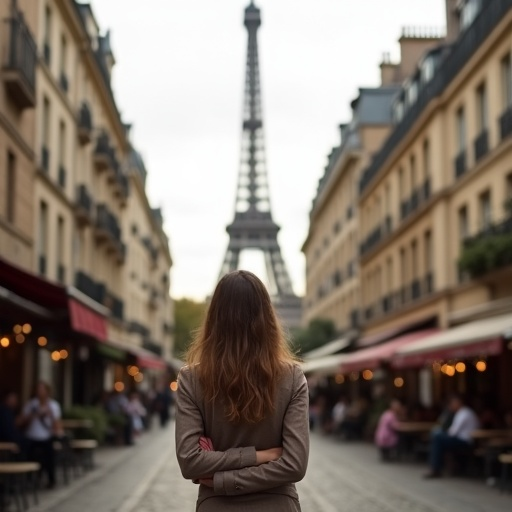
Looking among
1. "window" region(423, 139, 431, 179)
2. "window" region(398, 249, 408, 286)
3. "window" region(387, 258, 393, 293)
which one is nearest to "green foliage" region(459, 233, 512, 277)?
"window" region(423, 139, 431, 179)

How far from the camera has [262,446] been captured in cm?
371

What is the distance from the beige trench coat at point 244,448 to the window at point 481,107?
78.8 ft

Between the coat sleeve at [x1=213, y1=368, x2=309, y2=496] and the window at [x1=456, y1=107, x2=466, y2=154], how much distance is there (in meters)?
A: 26.1

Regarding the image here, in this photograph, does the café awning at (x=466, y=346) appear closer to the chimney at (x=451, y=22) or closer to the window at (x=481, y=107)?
the window at (x=481, y=107)

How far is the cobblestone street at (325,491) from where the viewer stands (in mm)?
13992

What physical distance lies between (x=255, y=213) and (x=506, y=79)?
287 ft

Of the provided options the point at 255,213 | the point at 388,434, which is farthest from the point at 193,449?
the point at 255,213

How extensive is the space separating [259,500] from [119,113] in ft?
140

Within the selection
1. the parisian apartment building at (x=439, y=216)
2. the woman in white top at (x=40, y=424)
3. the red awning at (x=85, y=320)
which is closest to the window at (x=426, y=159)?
the parisian apartment building at (x=439, y=216)

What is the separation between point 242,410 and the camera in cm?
364

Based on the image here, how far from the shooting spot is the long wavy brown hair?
3652 millimetres

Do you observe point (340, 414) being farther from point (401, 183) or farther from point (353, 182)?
point (353, 182)

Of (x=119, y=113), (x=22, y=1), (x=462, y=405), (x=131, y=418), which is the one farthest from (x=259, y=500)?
(x=119, y=113)

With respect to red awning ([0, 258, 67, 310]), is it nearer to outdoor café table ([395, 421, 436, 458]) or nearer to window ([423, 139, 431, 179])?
outdoor café table ([395, 421, 436, 458])
